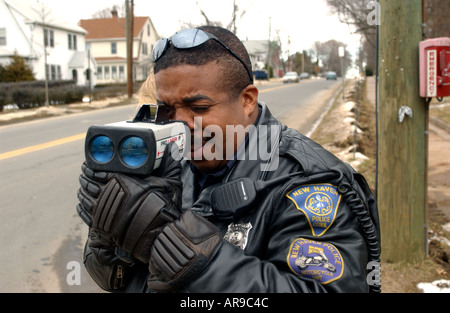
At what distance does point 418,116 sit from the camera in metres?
3.69

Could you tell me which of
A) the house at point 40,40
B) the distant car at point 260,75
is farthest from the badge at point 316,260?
the distant car at point 260,75

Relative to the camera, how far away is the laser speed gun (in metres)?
1.34

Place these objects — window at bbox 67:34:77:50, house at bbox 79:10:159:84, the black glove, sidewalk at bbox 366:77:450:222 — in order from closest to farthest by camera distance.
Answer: the black glove, sidewalk at bbox 366:77:450:222, window at bbox 67:34:77:50, house at bbox 79:10:159:84

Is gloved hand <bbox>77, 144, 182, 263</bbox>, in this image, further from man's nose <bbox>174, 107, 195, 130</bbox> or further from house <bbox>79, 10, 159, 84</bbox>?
house <bbox>79, 10, 159, 84</bbox>

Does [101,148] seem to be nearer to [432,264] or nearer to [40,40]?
[432,264]

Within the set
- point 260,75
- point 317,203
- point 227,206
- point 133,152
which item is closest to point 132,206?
point 133,152

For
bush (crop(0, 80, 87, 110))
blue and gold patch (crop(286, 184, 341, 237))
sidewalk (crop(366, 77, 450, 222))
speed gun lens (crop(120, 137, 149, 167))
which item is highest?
bush (crop(0, 80, 87, 110))

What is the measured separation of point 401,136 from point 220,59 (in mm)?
2563

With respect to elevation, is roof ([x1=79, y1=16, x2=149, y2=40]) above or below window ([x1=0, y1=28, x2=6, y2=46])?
above

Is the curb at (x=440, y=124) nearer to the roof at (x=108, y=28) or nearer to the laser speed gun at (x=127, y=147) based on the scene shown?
the laser speed gun at (x=127, y=147)

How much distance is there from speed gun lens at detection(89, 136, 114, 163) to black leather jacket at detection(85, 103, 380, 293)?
0.41 metres

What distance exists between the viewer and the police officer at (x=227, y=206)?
1321mm

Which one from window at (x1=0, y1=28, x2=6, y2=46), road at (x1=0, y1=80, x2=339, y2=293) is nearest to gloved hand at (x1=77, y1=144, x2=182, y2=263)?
road at (x1=0, y1=80, x2=339, y2=293)

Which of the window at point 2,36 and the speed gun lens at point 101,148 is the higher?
the window at point 2,36
